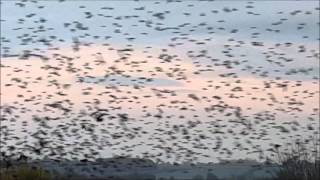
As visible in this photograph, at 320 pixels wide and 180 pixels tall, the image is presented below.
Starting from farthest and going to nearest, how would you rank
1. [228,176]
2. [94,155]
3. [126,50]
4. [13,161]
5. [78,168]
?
[228,176] < [13,161] < [78,168] < [94,155] < [126,50]

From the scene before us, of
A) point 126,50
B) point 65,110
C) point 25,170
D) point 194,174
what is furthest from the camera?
point 194,174

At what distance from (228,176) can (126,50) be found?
24365mm

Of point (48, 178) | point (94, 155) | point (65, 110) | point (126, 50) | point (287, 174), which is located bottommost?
point (287, 174)

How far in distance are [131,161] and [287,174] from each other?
735 inches

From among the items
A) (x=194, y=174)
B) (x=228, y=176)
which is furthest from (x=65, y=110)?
(x=228, y=176)

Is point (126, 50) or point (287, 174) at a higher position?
point (126, 50)

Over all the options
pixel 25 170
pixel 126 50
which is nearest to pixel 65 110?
pixel 126 50

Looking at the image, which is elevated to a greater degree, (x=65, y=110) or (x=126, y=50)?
(x=126, y=50)

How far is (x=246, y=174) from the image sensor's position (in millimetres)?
38875

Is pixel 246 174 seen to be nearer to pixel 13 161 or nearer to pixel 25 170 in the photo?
pixel 25 170

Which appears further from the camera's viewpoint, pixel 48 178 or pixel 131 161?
pixel 48 178

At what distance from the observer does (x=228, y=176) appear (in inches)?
1668

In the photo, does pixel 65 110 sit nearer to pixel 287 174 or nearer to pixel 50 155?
pixel 50 155

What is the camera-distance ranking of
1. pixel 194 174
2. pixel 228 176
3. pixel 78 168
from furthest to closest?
pixel 228 176, pixel 194 174, pixel 78 168
